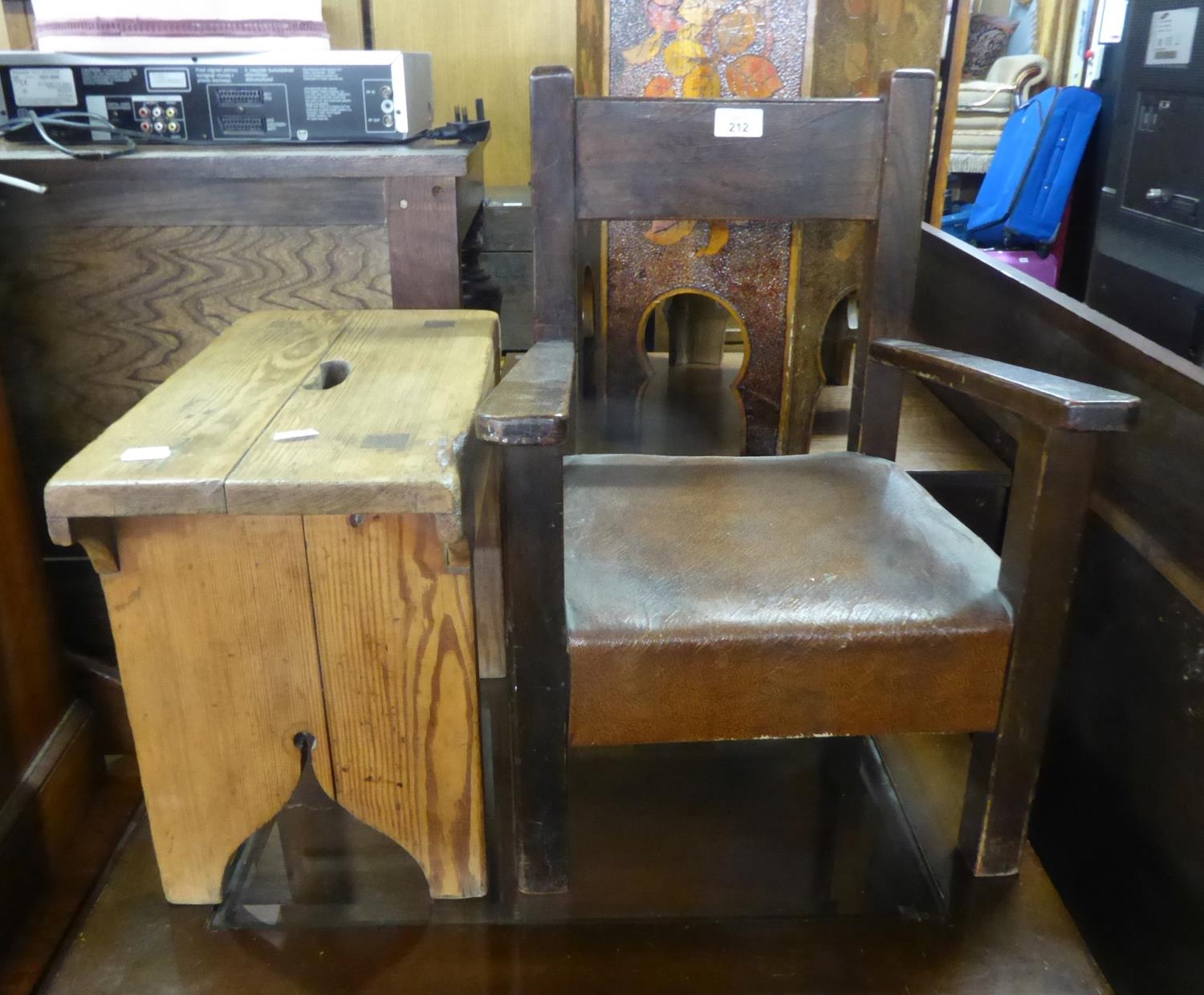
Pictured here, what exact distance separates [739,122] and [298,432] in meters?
0.66

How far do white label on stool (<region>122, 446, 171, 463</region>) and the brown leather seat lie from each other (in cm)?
37

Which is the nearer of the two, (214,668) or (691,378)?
(214,668)

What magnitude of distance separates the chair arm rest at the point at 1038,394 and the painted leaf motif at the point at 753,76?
0.89 meters

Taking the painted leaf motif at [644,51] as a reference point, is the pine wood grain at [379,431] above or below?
below

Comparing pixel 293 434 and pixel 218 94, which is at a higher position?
pixel 218 94

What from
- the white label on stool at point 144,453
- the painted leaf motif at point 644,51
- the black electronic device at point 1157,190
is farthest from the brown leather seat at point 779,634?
the painted leaf motif at point 644,51

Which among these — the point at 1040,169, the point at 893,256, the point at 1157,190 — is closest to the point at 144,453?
the point at 893,256

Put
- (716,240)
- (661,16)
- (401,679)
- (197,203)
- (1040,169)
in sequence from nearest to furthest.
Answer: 1. (401,679)
2. (197,203)
3. (661,16)
4. (716,240)
5. (1040,169)

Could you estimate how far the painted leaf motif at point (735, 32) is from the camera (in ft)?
5.94

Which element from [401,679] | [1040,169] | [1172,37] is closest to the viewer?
[401,679]

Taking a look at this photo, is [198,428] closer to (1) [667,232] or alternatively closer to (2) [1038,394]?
(2) [1038,394]

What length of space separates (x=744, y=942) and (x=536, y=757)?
303 mm

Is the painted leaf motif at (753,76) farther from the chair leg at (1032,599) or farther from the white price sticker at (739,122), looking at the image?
the chair leg at (1032,599)

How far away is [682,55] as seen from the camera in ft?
6.04
